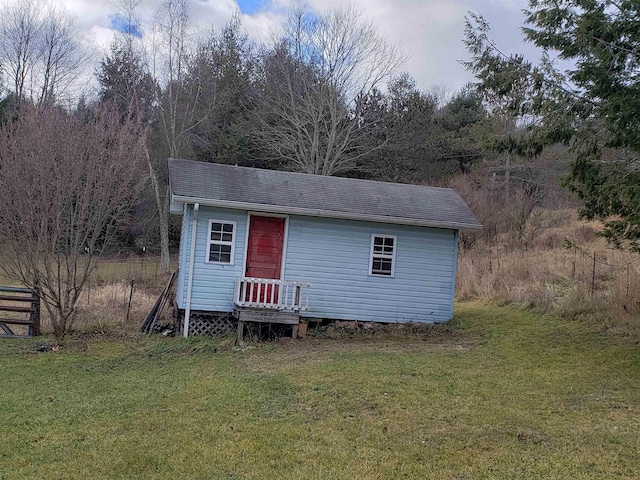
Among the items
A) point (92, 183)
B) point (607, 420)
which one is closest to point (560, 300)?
point (607, 420)

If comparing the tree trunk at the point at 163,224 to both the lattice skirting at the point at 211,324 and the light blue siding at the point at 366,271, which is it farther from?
the light blue siding at the point at 366,271

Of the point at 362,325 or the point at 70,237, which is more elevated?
the point at 70,237

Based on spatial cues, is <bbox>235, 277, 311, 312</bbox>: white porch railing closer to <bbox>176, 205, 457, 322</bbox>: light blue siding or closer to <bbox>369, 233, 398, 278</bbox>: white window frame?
<bbox>176, 205, 457, 322</bbox>: light blue siding

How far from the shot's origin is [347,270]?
1196cm

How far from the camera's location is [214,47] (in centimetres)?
2948

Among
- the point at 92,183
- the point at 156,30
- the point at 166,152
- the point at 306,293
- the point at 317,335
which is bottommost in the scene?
the point at 317,335

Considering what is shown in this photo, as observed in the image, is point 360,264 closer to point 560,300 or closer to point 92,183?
point 560,300

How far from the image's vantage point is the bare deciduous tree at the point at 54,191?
1002cm

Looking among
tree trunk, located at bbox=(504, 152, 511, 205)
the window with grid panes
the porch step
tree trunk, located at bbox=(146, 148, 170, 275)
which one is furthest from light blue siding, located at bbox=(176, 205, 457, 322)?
tree trunk, located at bbox=(146, 148, 170, 275)

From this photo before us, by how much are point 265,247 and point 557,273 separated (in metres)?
8.42

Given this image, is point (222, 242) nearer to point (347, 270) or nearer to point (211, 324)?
point (211, 324)

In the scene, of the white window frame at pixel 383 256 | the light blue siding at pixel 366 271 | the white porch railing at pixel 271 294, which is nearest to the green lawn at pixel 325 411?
the white porch railing at pixel 271 294

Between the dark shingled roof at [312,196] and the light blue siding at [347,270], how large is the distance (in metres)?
0.34

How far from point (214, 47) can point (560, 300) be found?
921 inches
